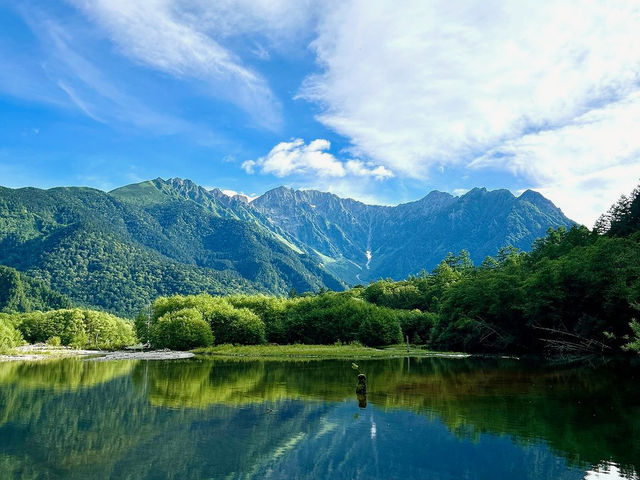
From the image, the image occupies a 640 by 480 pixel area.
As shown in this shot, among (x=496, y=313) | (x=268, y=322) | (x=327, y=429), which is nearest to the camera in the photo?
(x=327, y=429)

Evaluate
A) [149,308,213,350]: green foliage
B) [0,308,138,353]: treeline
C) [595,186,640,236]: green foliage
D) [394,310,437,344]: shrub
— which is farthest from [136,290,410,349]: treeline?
[595,186,640,236]: green foliage

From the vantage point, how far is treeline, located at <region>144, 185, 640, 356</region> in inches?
2413

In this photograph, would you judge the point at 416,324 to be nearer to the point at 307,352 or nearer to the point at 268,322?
the point at 268,322

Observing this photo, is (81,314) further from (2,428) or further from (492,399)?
(492,399)

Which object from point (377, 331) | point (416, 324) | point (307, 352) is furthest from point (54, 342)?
point (416, 324)

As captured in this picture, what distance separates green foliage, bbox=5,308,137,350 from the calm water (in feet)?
318

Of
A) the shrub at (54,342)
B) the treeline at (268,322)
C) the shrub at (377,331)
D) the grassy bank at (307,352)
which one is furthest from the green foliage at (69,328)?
the shrub at (377,331)

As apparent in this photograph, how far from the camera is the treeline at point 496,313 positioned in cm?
→ 6128

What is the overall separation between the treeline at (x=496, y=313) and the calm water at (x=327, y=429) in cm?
1995

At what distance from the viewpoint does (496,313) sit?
8450 cm

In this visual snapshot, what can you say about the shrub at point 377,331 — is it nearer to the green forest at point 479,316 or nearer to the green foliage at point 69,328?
the green forest at point 479,316

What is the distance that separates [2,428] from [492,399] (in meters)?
30.0

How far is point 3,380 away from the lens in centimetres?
4875

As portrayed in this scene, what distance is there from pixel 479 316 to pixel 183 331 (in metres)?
57.3
